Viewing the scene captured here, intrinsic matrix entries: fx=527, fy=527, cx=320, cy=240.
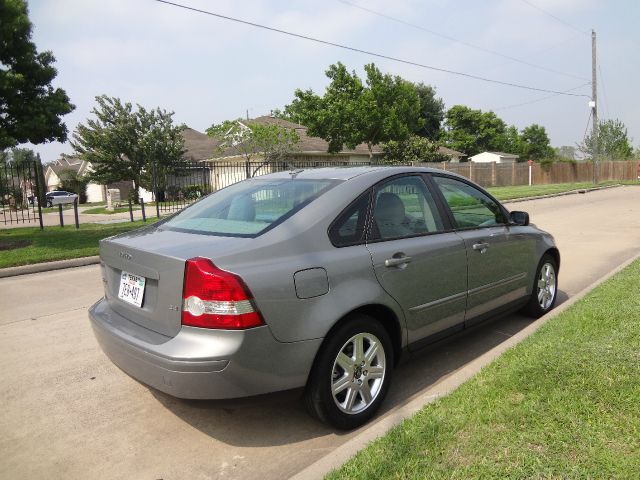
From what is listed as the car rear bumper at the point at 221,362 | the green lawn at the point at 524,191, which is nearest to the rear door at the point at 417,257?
the car rear bumper at the point at 221,362

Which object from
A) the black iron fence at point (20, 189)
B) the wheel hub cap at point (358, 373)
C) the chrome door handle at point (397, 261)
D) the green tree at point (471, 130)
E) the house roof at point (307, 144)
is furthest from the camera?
the green tree at point (471, 130)

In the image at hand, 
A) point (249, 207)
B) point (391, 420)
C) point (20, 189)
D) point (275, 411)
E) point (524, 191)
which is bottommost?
point (275, 411)

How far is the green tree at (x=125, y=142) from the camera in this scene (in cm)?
3688

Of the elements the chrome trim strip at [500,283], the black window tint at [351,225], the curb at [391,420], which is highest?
the black window tint at [351,225]

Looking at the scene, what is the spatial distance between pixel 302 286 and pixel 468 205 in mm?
2271

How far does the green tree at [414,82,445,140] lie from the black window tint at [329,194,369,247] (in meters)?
65.2

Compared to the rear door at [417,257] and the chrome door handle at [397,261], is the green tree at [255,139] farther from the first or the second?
the chrome door handle at [397,261]

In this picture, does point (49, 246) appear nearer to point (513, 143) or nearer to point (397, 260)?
point (397, 260)

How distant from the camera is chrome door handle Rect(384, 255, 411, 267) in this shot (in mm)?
3441

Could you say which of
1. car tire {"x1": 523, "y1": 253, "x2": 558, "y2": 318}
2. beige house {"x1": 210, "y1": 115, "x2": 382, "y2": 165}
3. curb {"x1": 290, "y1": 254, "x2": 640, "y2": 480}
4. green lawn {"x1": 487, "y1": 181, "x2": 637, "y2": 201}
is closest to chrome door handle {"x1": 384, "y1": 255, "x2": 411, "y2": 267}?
curb {"x1": 290, "y1": 254, "x2": 640, "y2": 480}

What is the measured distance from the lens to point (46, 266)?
9.40 metres

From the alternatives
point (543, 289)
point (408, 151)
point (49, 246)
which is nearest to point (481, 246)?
point (543, 289)

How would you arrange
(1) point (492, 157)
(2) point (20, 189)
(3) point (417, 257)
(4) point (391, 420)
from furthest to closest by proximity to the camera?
(1) point (492, 157)
(2) point (20, 189)
(3) point (417, 257)
(4) point (391, 420)

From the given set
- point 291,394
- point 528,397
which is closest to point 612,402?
point 528,397
